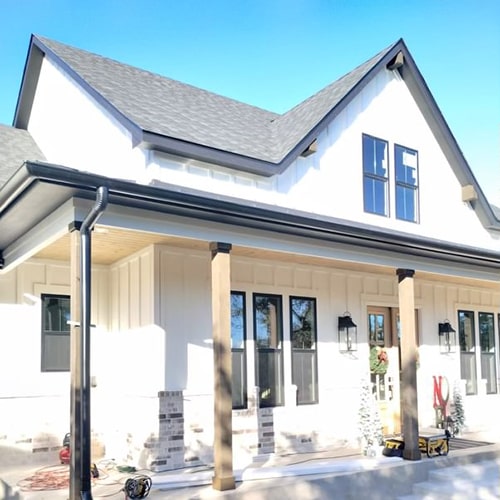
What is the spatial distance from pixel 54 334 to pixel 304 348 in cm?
377

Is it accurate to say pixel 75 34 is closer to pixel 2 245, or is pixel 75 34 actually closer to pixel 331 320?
pixel 2 245

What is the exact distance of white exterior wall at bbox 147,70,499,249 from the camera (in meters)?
8.80

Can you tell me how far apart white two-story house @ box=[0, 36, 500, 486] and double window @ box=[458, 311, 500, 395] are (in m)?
0.08

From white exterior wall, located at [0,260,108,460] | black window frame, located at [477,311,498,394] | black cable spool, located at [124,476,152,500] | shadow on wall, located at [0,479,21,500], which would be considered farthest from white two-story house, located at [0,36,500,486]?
shadow on wall, located at [0,479,21,500]

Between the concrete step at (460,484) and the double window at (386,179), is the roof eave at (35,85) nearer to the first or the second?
the double window at (386,179)

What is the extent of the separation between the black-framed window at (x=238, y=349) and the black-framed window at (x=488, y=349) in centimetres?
593

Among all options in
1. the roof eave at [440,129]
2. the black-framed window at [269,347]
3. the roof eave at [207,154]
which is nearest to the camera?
the roof eave at [207,154]

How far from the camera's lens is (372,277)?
10.8 metres

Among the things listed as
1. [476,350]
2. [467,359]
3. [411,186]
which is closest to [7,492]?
[411,186]

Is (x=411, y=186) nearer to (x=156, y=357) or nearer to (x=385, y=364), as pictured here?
(x=385, y=364)

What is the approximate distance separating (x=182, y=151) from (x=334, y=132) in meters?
3.14

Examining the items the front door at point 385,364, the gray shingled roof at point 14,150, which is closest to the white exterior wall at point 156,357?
the front door at point 385,364

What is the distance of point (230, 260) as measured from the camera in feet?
29.2

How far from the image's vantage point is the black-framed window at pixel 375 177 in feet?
34.8
